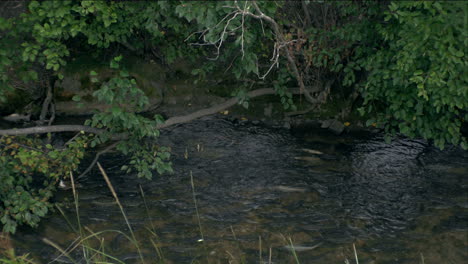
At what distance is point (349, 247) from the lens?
6.62 metres

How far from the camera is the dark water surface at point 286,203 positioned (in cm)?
659

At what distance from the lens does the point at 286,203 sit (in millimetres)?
7801

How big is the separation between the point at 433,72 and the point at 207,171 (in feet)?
13.4

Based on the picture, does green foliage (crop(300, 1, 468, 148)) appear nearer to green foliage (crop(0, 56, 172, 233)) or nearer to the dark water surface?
the dark water surface

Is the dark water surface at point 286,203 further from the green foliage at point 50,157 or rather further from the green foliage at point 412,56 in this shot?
the green foliage at point 412,56

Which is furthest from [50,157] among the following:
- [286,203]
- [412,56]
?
[412,56]

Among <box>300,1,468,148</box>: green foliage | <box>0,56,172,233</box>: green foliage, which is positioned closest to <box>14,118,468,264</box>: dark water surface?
<box>0,56,172,233</box>: green foliage

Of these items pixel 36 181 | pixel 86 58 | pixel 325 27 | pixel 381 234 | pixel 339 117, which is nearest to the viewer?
pixel 381 234

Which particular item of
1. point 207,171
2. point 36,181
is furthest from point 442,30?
point 36,181

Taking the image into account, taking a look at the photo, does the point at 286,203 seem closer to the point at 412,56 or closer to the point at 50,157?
the point at 412,56

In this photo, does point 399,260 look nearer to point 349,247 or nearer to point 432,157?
point 349,247

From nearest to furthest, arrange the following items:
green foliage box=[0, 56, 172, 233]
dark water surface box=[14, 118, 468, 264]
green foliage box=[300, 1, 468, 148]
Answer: green foliage box=[300, 1, 468, 148] < green foliage box=[0, 56, 172, 233] < dark water surface box=[14, 118, 468, 264]

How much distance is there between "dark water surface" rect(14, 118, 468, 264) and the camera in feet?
21.6

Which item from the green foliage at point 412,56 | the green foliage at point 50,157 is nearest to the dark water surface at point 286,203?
the green foliage at point 50,157
